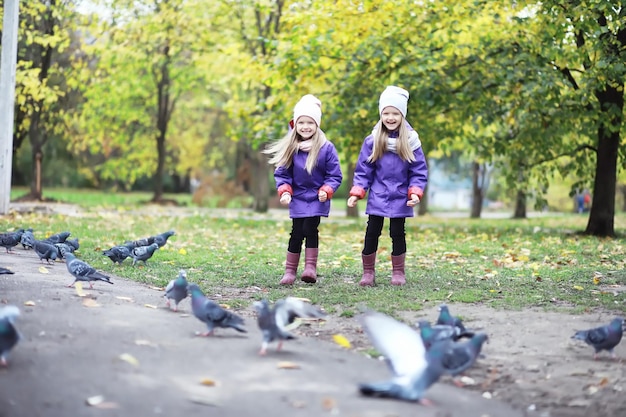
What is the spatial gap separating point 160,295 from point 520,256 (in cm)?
591

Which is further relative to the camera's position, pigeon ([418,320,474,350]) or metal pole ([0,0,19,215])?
metal pole ([0,0,19,215])

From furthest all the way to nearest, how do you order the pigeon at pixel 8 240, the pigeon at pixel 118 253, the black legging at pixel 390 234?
the pigeon at pixel 8 240 → the pigeon at pixel 118 253 → the black legging at pixel 390 234

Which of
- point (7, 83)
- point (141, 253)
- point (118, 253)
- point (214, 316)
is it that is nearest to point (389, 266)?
point (141, 253)

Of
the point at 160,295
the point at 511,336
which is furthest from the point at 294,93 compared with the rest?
the point at 511,336

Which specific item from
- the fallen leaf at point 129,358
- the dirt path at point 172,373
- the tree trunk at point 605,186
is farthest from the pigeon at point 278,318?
the tree trunk at point 605,186

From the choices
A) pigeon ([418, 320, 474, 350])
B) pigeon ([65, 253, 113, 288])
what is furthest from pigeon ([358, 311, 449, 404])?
pigeon ([65, 253, 113, 288])

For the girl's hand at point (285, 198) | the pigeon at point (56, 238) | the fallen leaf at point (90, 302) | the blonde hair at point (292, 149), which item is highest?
the blonde hair at point (292, 149)

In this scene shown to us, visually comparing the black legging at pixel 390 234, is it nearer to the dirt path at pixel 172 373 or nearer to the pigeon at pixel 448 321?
the dirt path at pixel 172 373

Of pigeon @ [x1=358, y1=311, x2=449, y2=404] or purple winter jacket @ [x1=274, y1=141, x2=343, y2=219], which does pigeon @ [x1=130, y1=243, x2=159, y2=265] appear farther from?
pigeon @ [x1=358, y1=311, x2=449, y2=404]

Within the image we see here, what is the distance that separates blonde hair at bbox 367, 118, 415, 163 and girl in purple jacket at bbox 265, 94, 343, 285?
432 mm

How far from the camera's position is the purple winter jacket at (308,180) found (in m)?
8.13

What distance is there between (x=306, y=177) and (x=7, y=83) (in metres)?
10.5

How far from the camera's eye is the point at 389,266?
9.92m

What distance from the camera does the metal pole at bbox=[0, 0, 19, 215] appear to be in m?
16.0
